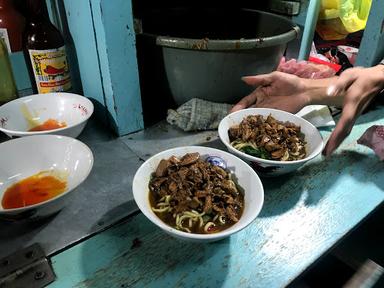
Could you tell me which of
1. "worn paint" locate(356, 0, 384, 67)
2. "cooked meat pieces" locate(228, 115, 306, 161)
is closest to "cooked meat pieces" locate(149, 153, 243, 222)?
"cooked meat pieces" locate(228, 115, 306, 161)

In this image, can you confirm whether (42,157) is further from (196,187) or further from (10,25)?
(10,25)

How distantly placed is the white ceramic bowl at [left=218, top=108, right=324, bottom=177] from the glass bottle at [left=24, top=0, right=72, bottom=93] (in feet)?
1.71

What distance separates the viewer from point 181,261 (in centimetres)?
60

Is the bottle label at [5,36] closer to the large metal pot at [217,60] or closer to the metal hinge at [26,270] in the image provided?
the large metal pot at [217,60]

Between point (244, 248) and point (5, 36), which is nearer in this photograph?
point (244, 248)

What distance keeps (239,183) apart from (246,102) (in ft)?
1.26

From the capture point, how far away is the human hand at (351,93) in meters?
0.83

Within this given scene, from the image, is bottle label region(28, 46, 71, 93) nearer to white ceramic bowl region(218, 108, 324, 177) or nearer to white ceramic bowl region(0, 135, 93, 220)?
white ceramic bowl region(0, 135, 93, 220)

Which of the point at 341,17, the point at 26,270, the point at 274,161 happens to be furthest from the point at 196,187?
the point at 341,17

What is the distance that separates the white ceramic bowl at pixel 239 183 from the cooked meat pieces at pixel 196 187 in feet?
0.06

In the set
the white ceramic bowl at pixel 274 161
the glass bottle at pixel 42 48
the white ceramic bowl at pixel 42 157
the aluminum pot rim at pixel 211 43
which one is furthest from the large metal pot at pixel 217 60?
the white ceramic bowl at pixel 42 157

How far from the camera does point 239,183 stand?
2.30 feet

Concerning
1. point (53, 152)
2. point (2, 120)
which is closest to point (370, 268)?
point (53, 152)

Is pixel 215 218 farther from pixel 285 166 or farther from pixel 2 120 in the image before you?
pixel 2 120
